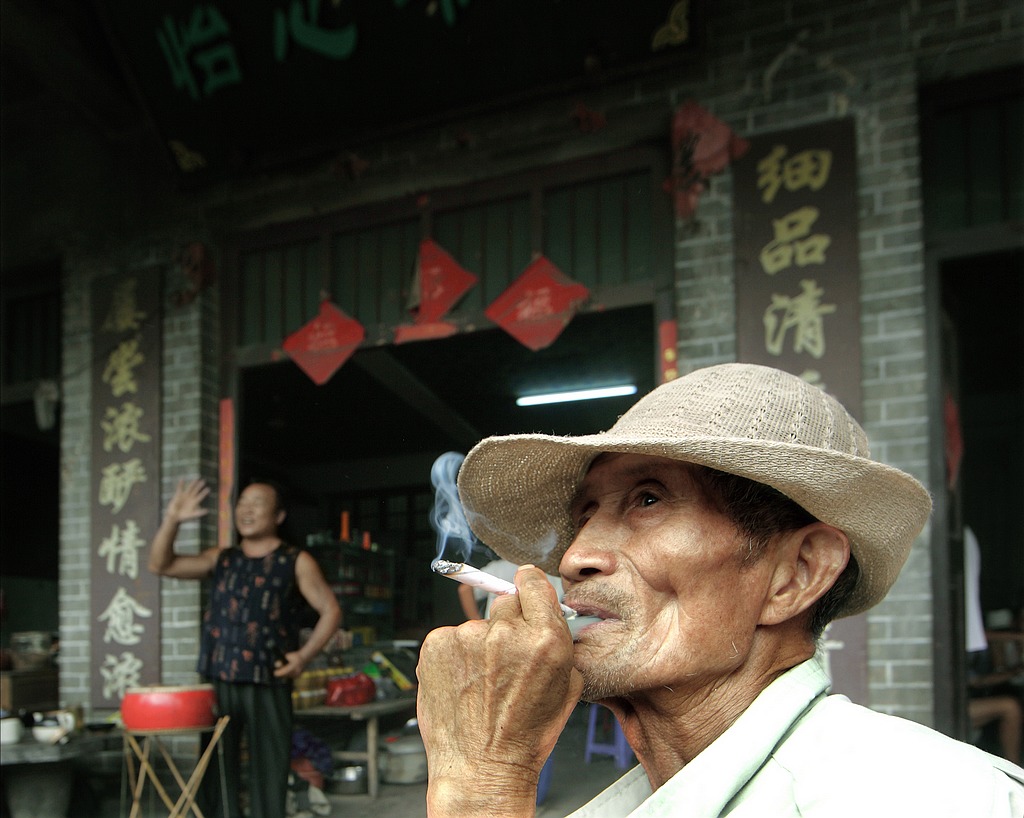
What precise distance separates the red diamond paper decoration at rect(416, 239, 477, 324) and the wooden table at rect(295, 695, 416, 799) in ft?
7.59

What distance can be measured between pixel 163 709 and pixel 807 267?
3.48 meters

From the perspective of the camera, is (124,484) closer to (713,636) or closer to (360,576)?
(360,576)

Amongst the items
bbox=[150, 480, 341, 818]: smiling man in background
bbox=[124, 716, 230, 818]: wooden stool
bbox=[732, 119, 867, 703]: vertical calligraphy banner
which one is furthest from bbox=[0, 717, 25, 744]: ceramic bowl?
bbox=[732, 119, 867, 703]: vertical calligraphy banner

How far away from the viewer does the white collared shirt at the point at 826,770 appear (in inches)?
38.7

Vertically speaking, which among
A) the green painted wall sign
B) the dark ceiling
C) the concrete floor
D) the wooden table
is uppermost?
the green painted wall sign

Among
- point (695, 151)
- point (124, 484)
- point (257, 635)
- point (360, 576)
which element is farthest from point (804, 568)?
point (360, 576)

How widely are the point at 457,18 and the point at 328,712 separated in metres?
3.72

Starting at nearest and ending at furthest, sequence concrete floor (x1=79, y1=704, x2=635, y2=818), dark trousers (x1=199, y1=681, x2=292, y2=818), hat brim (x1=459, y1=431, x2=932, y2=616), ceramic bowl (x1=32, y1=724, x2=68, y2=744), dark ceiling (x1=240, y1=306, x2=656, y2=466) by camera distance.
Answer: hat brim (x1=459, y1=431, x2=932, y2=616) < dark trousers (x1=199, y1=681, x2=292, y2=818) < ceramic bowl (x1=32, y1=724, x2=68, y2=744) < concrete floor (x1=79, y1=704, x2=635, y2=818) < dark ceiling (x1=240, y1=306, x2=656, y2=466)

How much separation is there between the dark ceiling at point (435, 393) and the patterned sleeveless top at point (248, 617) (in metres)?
0.92

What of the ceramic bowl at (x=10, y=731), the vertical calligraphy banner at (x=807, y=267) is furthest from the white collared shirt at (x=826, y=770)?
the ceramic bowl at (x=10, y=731)

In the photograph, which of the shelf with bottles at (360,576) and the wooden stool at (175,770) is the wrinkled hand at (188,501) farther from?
the shelf with bottles at (360,576)

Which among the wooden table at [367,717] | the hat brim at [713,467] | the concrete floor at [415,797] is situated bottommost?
the concrete floor at [415,797]

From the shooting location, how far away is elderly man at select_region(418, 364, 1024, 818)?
3.56 ft

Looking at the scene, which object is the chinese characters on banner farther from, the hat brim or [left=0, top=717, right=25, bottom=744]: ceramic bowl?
the hat brim
